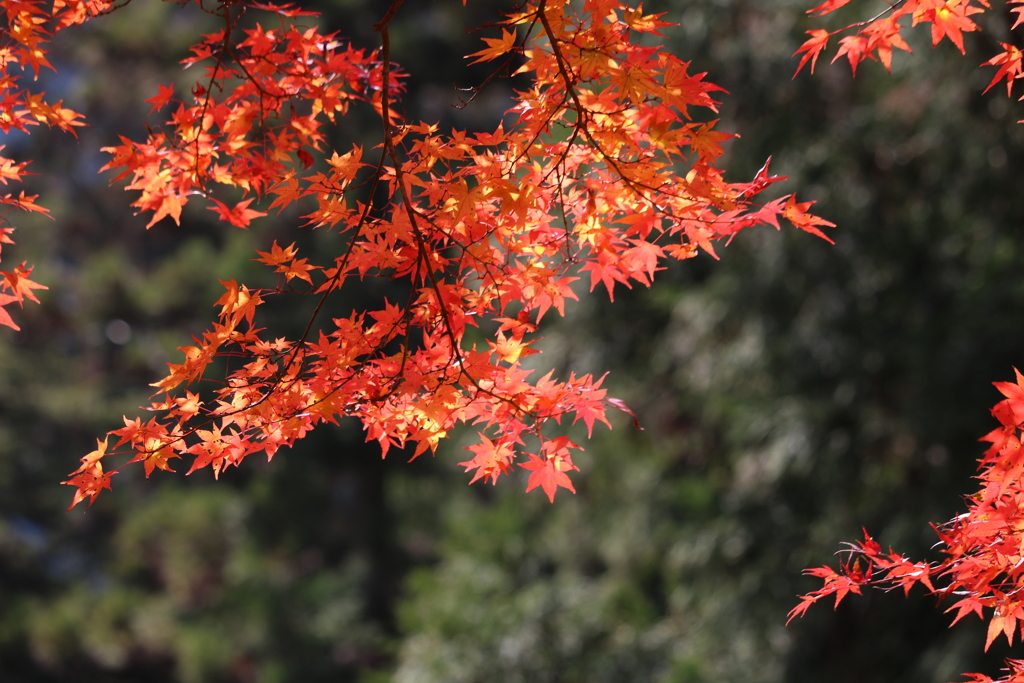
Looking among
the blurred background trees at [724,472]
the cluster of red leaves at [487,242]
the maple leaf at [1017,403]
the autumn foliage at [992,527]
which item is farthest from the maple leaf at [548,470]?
the blurred background trees at [724,472]

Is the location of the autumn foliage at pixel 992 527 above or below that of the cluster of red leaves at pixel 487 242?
below

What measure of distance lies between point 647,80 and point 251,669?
231 inches

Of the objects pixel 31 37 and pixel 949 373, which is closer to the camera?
pixel 31 37

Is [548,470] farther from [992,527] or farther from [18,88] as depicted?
[18,88]

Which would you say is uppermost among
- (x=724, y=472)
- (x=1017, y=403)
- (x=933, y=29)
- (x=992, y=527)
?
(x=724, y=472)

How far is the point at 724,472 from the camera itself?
12.4ft

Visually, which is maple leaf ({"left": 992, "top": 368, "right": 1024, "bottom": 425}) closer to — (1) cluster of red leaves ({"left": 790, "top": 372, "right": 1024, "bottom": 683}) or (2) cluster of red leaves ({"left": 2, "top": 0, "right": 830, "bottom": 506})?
(1) cluster of red leaves ({"left": 790, "top": 372, "right": 1024, "bottom": 683})

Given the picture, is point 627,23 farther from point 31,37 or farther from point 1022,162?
point 1022,162

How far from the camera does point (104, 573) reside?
595 cm

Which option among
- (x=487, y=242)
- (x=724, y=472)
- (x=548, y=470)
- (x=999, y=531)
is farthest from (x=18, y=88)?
(x=724, y=472)

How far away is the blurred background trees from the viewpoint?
2715 mm

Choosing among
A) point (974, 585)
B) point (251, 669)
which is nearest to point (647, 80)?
point (974, 585)

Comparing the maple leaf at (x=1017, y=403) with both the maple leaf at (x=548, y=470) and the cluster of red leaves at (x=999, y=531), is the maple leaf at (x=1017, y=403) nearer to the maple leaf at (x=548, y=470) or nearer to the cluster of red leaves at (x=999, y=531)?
the cluster of red leaves at (x=999, y=531)

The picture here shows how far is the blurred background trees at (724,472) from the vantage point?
2.71 m
